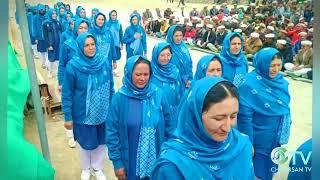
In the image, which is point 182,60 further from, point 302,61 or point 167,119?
point 302,61

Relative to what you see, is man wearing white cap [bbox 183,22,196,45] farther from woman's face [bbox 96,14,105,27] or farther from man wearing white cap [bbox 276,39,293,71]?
woman's face [bbox 96,14,105,27]

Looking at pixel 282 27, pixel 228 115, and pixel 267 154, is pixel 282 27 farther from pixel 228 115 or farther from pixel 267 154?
pixel 228 115

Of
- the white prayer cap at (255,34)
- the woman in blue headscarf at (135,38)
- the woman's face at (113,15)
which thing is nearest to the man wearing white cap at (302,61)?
the white prayer cap at (255,34)

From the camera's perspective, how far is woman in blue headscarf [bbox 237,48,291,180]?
76.4 inches

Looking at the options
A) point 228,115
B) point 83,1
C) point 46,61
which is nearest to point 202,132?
point 228,115

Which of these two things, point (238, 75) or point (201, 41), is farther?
point (201, 41)

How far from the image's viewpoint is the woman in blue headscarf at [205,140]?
1084 millimetres

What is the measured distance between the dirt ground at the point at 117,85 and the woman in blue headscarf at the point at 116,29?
0.27 ft

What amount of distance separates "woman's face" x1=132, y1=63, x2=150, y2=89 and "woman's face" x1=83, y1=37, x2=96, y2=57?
53 cm

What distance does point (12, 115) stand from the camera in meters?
0.98

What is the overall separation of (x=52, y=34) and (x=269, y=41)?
2.33 meters

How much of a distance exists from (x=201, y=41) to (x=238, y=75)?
2.56 metres

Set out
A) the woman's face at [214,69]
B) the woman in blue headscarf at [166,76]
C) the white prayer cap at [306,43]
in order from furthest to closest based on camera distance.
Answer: the white prayer cap at [306,43] < the woman in blue headscarf at [166,76] < the woman's face at [214,69]

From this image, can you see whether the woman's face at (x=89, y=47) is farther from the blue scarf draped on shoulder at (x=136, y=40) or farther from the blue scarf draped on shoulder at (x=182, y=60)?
the blue scarf draped on shoulder at (x=136, y=40)
